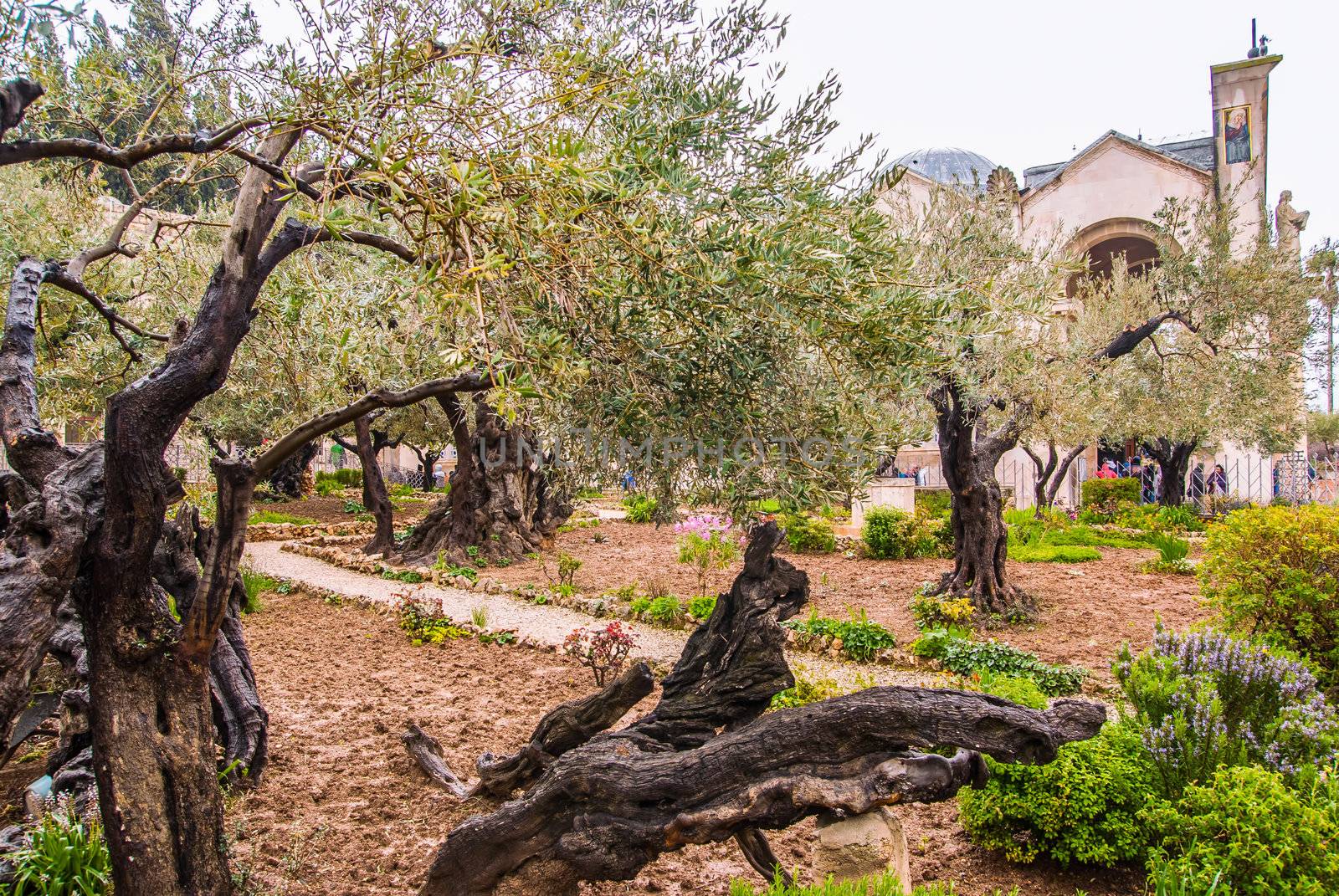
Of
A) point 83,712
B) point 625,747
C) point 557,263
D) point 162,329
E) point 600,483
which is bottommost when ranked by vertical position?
point 83,712

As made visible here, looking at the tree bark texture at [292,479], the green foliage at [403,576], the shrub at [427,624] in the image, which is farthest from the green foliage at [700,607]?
the tree bark texture at [292,479]

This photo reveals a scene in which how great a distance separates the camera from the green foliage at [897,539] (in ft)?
48.6

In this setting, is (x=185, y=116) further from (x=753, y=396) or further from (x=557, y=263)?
(x=753, y=396)

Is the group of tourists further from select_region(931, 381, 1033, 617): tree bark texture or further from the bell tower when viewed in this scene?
select_region(931, 381, 1033, 617): tree bark texture

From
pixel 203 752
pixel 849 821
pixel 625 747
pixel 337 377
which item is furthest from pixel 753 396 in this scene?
pixel 337 377

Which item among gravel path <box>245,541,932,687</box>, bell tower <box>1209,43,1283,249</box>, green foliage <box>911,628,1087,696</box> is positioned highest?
bell tower <box>1209,43,1283,249</box>

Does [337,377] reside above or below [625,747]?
above

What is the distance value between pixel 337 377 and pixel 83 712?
102 inches

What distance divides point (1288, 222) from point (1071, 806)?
2260cm

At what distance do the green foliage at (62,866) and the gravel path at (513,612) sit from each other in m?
5.03

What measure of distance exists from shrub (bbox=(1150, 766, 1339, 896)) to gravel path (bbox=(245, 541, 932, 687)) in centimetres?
354

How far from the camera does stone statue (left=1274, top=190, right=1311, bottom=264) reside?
1487cm

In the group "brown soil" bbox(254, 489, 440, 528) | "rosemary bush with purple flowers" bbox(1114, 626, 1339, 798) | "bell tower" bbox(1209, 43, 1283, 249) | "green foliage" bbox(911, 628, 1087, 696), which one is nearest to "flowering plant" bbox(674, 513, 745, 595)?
"green foliage" bbox(911, 628, 1087, 696)

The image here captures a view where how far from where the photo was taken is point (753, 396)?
3.56 meters
